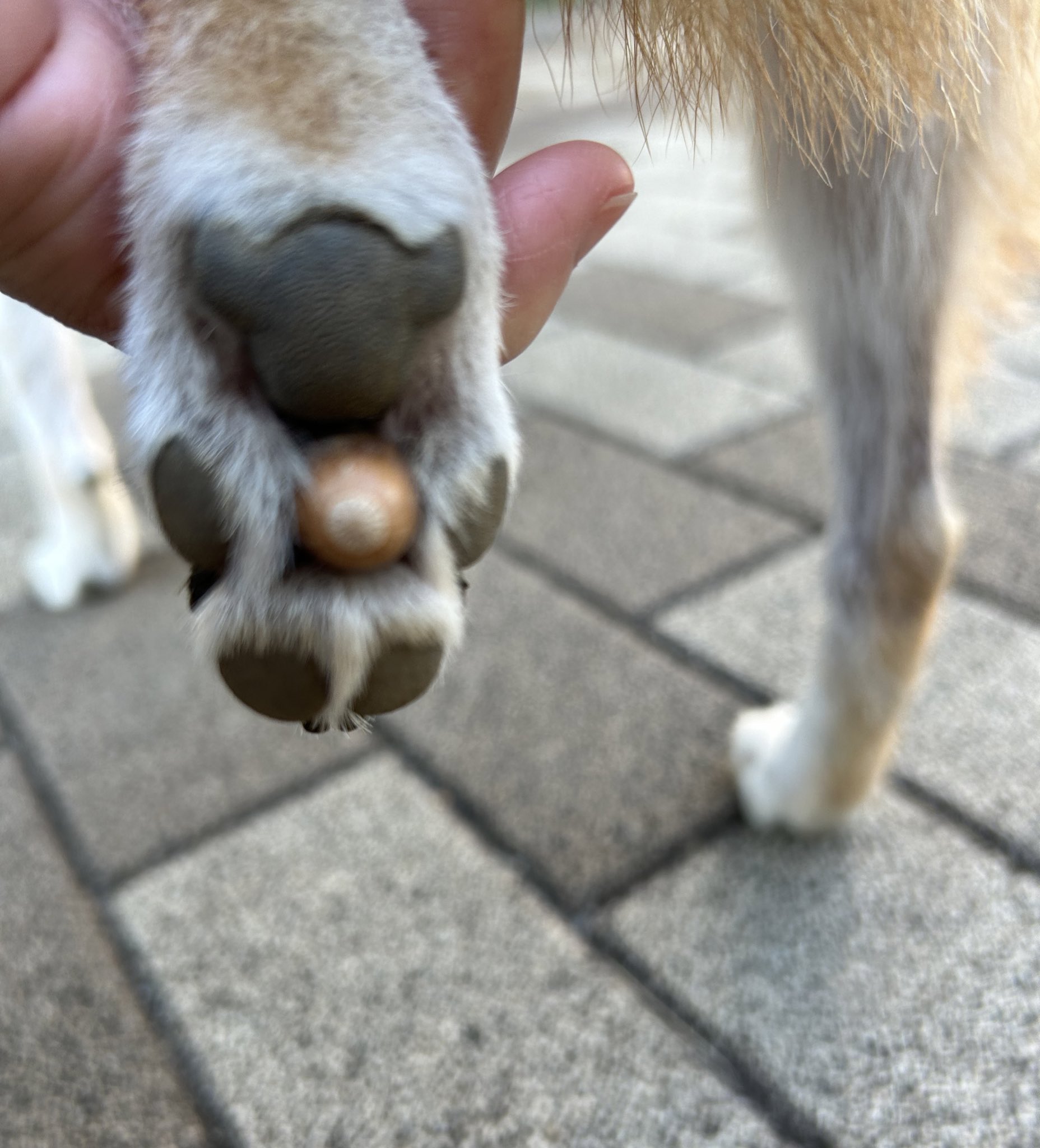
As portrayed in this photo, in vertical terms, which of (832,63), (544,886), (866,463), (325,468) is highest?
(832,63)

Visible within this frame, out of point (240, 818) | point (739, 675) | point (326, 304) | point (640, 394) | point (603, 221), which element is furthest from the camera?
point (640, 394)

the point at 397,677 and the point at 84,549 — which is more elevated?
the point at 397,677

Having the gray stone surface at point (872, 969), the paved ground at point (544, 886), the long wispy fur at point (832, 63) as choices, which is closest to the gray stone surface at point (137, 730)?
the paved ground at point (544, 886)

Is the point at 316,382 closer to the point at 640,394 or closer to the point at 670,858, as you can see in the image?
the point at 670,858

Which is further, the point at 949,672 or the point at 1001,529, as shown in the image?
the point at 1001,529

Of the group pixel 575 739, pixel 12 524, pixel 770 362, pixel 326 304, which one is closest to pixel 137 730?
pixel 575 739

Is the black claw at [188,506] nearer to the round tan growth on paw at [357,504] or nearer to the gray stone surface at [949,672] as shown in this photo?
the round tan growth on paw at [357,504]

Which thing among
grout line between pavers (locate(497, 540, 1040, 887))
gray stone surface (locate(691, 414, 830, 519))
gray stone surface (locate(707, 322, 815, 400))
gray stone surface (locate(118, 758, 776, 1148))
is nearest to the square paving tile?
gray stone surface (locate(707, 322, 815, 400))
